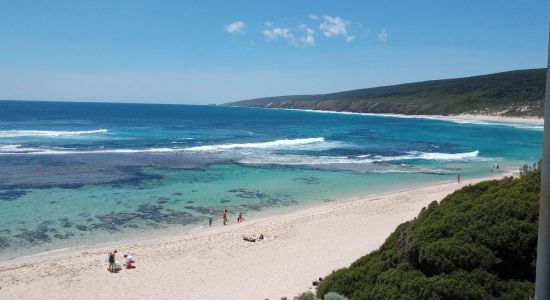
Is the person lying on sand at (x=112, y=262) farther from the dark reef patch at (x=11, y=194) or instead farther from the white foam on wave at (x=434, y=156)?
the white foam on wave at (x=434, y=156)

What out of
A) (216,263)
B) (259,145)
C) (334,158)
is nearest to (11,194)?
(216,263)

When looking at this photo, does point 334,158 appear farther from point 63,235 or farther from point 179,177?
point 63,235

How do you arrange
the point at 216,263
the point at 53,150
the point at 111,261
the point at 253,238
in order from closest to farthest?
the point at 111,261, the point at 216,263, the point at 253,238, the point at 53,150

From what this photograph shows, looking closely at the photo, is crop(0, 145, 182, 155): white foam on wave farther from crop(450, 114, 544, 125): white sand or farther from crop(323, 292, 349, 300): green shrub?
crop(450, 114, 544, 125): white sand

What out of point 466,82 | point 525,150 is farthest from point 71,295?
point 466,82

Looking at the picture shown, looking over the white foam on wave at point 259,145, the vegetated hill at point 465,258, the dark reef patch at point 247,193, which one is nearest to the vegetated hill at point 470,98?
the white foam on wave at point 259,145

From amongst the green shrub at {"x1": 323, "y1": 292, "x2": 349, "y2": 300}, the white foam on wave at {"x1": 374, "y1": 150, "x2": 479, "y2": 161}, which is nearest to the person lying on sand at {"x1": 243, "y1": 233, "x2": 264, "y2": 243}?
the green shrub at {"x1": 323, "y1": 292, "x2": 349, "y2": 300}
